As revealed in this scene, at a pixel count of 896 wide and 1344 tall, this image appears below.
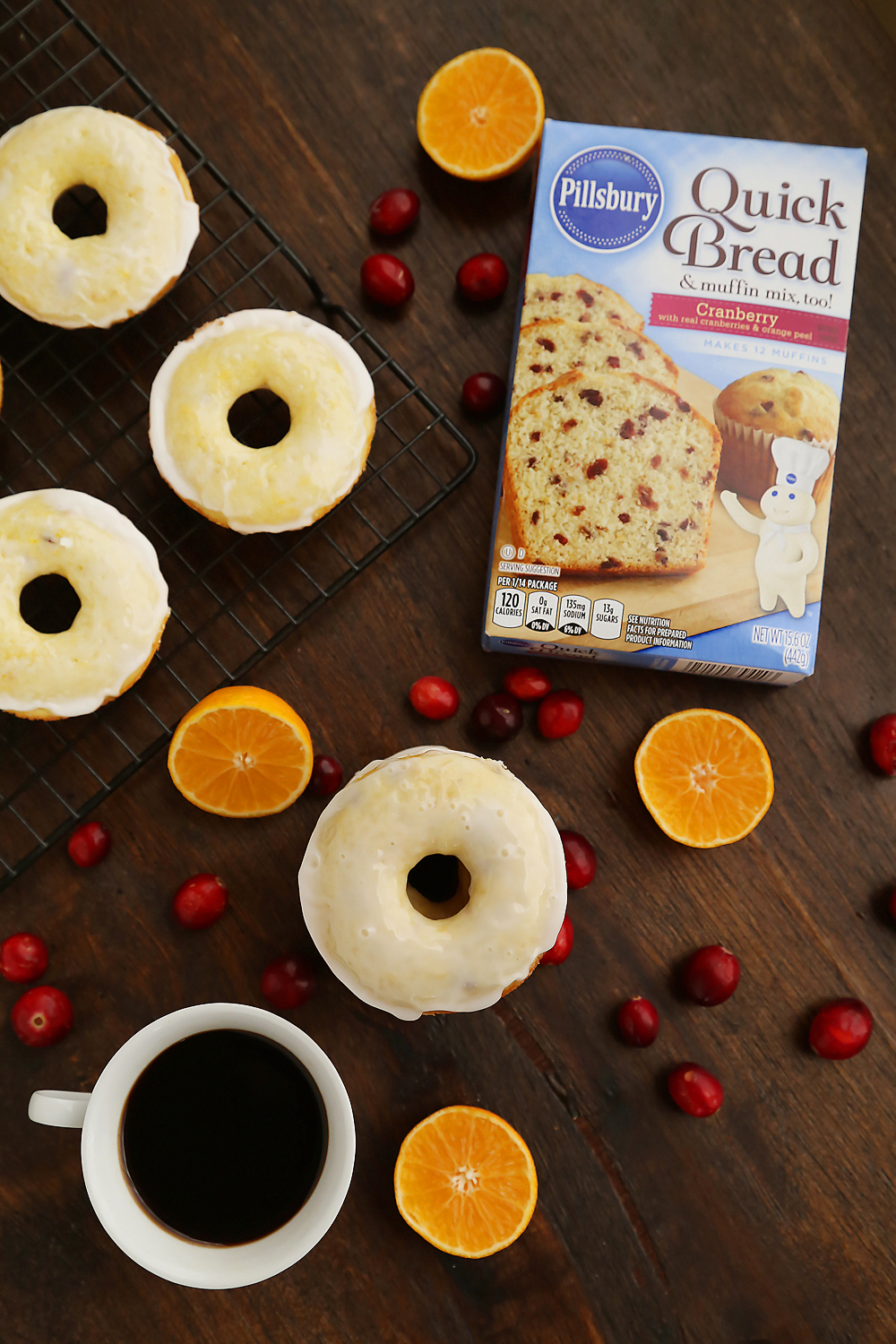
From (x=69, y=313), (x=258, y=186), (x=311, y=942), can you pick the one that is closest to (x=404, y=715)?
(x=311, y=942)

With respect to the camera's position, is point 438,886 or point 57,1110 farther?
point 438,886

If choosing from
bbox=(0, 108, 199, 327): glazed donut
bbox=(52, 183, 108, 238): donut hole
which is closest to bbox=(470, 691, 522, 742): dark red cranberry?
bbox=(0, 108, 199, 327): glazed donut

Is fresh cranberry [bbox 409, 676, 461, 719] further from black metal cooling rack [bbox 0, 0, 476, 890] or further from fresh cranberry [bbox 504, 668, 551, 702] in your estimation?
black metal cooling rack [bbox 0, 0, 476, 890]

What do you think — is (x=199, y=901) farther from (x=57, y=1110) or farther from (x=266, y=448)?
(x=266, y=448)

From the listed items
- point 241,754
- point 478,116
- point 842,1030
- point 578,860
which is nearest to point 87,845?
point 241,754

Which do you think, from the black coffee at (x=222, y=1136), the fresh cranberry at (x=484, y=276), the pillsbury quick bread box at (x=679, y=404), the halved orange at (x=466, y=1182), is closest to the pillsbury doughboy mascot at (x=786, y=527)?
the pillsbury quick bread box at (x=679, y=404)

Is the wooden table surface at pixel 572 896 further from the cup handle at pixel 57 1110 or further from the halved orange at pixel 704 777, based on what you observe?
A: the cup handle at pixel 57 1110
